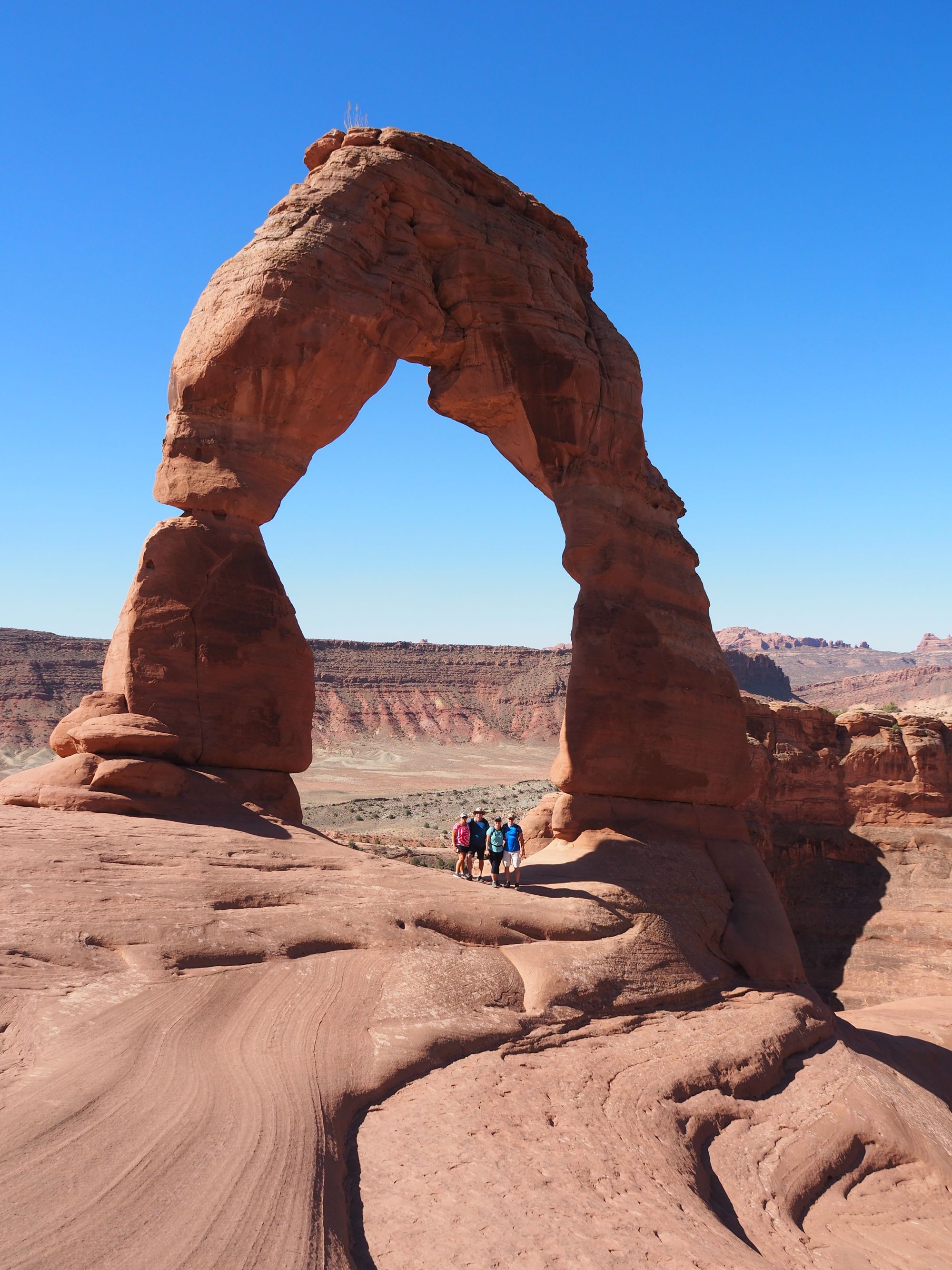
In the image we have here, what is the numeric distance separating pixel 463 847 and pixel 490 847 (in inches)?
17.1

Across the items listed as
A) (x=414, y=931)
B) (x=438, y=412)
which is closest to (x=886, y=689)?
(x=438, y=412)

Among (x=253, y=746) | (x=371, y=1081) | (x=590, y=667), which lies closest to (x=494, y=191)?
(x=590, y=667)

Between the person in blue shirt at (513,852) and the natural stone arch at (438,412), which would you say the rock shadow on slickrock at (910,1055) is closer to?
the natural stone arch at (438,412)

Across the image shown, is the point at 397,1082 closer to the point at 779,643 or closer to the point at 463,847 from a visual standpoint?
the point at 463,847

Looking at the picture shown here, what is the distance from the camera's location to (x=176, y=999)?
638cm

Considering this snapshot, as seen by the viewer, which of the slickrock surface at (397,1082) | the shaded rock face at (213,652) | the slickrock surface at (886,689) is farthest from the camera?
the slickrock surface at (886,689)

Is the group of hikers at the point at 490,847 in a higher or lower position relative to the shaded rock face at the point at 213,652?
lower

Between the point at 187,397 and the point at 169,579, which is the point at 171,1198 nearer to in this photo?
the point at 169,579

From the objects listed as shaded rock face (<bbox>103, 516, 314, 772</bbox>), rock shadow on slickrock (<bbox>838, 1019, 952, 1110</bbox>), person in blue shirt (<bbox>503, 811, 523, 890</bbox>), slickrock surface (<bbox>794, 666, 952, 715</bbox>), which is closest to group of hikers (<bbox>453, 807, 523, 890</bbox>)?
person in blue shirt (<bbox>503, 811, 523, 890</bbox>)

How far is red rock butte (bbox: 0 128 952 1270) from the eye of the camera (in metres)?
5.01

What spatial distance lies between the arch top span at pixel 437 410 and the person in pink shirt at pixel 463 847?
1.97m

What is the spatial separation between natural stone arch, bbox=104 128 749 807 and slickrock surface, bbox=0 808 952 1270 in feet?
6.75

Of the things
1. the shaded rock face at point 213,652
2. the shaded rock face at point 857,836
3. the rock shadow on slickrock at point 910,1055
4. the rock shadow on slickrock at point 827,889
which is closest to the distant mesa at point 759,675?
the shaded rock face at point 857,836

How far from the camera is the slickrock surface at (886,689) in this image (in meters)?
107
